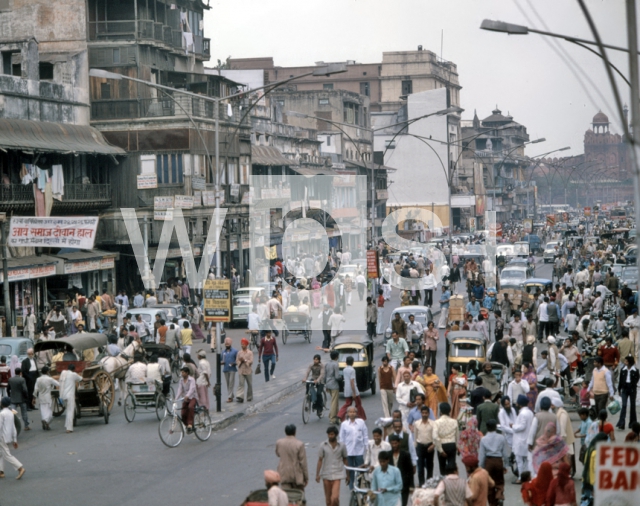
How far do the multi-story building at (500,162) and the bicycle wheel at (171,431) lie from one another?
367 feet

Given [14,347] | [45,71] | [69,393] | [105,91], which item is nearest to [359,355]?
[69,393]

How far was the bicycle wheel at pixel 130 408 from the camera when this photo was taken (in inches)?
881

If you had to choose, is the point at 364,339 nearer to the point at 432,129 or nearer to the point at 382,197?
the point at 382,197

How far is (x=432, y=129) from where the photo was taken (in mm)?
112812

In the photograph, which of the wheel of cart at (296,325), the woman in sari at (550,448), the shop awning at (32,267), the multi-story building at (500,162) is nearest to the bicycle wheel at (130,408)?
the woman in sari at (550,448)

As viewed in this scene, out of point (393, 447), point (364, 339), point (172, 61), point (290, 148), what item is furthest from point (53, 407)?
point (290, 148)

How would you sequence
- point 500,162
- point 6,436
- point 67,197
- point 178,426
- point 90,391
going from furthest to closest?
point 500,162
point 67,197
point 90,391
point 178,426
point 6,436

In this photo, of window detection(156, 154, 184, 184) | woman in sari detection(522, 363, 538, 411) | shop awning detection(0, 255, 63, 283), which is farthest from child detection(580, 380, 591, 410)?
window detection(156, 154, 184, 184)

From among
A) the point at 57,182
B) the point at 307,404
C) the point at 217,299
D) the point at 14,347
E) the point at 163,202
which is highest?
the point at 57,182

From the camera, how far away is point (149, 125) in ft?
163

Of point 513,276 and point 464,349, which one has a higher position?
point 513,276

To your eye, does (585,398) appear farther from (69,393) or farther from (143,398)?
(69,393)

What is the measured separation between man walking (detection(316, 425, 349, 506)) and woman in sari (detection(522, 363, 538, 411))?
527 cm

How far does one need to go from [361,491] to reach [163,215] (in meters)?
30.6
